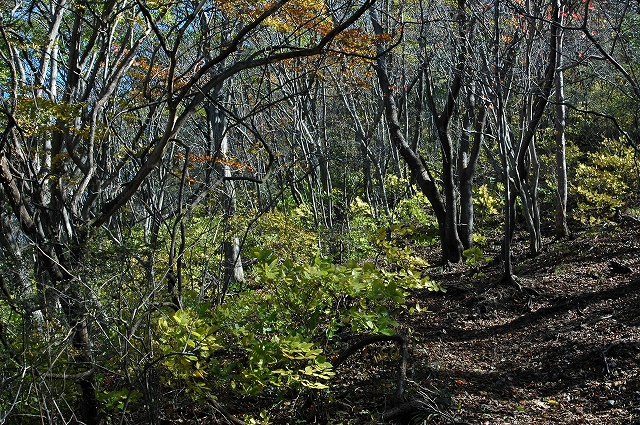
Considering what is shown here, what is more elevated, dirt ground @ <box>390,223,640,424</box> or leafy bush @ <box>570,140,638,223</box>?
leafy bush @ <box>570,140,638,223</box>

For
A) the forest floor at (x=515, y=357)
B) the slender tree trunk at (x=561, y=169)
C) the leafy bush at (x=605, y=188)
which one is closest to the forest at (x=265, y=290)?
the forest floor at (x=515, y=357)

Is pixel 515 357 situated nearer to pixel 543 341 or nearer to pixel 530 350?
pixel 530 350

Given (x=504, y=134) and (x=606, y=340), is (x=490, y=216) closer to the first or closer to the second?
(x=504, y=134)

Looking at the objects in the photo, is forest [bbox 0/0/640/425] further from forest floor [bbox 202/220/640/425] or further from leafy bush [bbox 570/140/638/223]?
leafy bush [bbox 570/140/638/223]

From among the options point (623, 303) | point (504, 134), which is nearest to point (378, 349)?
point (623, 303)

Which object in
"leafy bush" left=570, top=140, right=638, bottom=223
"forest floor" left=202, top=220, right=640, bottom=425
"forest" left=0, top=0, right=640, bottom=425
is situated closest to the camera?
"forest" left=0, top=0, right=640, bottom=425

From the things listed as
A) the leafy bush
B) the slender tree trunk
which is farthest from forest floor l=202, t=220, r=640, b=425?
the leafy bush

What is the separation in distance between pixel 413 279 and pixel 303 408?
4.34 ft

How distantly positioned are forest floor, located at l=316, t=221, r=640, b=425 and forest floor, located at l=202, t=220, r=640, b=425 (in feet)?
0.04

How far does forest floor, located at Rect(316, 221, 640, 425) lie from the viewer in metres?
4.35

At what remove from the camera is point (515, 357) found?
571cm

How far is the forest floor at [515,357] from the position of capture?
14.2 ft

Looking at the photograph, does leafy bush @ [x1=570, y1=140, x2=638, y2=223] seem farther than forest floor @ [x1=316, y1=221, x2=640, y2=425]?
Yes

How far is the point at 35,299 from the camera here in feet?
12.1
